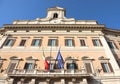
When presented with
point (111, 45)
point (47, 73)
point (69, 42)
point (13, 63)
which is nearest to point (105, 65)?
point (111, 45)

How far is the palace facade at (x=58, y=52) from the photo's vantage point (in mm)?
15664

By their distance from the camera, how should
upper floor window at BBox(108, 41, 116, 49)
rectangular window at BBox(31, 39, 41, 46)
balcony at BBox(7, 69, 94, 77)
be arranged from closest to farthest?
balcony at BBox(7, 69, 94, 77)
rectangular window at BBox(31, 39, 41, 46)
upper floor window at BBox(108, 41, 116, 49)

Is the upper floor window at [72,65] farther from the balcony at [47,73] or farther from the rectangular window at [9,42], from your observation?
the rectangular window at [9,42]

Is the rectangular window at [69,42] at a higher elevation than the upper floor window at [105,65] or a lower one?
higher

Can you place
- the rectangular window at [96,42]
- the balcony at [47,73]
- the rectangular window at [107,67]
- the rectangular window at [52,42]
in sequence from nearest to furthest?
the balcony at [47,73], the rectangular window at [107,67], the rectangular window at [52,42], the rectangular window at [96,42]

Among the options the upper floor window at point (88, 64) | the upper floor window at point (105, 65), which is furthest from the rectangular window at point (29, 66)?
the upper floor window at point (105, 65)

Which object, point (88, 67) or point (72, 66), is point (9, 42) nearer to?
point (72, 66)

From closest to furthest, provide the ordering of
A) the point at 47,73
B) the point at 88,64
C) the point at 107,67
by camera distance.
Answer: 1. the point at 47,73
2. the point at 107,67
3. the point at 88,64

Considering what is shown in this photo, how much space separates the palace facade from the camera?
1566 cm

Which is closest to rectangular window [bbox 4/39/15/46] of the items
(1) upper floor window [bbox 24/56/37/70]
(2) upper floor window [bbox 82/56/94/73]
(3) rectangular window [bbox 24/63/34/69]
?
(1) upper floor window [bbox 24/56/37/70]

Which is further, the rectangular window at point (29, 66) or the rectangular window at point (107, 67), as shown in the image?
the rectangular window at point (29, 66)

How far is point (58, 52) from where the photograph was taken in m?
19.2

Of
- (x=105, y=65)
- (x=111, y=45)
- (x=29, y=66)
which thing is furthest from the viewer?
(x=111, y=45)

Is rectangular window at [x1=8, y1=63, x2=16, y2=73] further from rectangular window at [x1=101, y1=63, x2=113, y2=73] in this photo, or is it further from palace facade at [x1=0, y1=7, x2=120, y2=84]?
rectangular window at [x1=101, y1=63, x2=113, y2=73]
